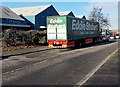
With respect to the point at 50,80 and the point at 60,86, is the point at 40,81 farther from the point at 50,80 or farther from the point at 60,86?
the point at 60,86

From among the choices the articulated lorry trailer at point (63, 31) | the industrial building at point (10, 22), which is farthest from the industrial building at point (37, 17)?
the articulated lorry trailer at point (63, 31)

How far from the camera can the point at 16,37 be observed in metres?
23.4

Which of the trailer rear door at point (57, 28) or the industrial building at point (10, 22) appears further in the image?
the industrial building at point (10, 22)

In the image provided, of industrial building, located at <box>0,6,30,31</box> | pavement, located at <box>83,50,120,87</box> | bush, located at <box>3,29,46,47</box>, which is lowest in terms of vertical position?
pavement, located at <box>83,50,120,87</box>

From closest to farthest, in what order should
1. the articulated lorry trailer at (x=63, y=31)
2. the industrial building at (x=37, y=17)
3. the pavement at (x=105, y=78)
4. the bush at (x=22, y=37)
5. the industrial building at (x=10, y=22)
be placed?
the pavement at (x=105, y=78) → the articulated lorry trailer at (x=63, y=31) → the bush at (x=22, y=37) → the industrial building at (x=10, y=22) → the industrial building at (x=37, y=17)

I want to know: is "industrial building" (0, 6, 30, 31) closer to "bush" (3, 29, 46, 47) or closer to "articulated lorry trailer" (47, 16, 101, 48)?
"bush" (3, 29, 46, 47)

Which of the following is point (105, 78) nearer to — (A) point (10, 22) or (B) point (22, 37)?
(B) point (22, 37)

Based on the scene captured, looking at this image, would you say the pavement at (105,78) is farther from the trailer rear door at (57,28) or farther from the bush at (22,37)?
the bush at (22,37)

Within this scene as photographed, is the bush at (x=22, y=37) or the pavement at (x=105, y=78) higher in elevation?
the bush at (x=22, y=37)

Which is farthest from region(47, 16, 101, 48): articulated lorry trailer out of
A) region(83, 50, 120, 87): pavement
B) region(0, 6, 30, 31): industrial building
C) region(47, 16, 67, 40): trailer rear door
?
region(0, 6, 30, 31): industrial building

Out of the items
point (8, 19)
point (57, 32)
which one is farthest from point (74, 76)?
point (8, 19)

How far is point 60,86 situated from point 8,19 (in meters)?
41.3

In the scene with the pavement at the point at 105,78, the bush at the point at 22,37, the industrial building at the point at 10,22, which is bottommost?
the pavement at the point at 105,78

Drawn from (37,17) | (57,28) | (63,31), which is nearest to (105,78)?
(63,31)
